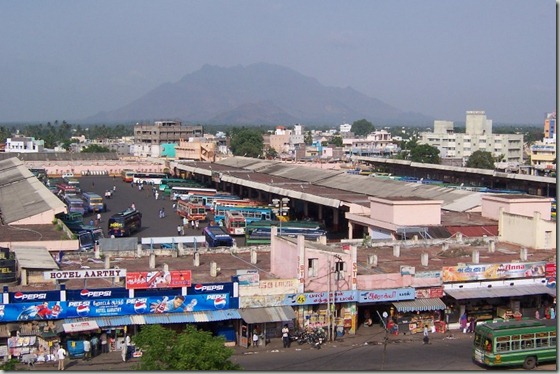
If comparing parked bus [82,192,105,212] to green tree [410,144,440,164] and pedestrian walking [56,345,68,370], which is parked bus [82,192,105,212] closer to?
pedestrian walking [56,345,68,370]

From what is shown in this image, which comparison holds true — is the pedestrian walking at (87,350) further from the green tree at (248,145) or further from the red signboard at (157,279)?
the green tree at (248,145)

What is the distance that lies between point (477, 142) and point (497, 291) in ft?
266

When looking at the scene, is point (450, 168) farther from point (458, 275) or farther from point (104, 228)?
point (458, 275)

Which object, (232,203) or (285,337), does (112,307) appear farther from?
(232,203)

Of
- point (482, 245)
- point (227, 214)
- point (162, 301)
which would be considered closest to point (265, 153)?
point (227, 214)

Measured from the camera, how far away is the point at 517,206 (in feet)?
102

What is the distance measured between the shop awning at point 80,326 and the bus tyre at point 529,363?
9.78m

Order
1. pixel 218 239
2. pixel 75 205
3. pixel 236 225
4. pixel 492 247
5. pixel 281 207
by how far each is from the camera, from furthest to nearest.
→ pixel 75 205 < pixel 281 207 < pixel 236 225 < pixel 218 239 < pixel 492 247

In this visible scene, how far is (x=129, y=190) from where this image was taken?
2562 inches

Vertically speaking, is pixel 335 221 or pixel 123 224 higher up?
pixel 123 224

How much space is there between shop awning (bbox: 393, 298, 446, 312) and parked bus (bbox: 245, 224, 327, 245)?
13597 mm

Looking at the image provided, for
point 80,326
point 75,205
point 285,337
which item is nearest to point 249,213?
point 75,205

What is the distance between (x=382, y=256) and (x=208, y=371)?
519 inches

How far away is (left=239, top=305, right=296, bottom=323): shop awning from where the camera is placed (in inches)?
737
